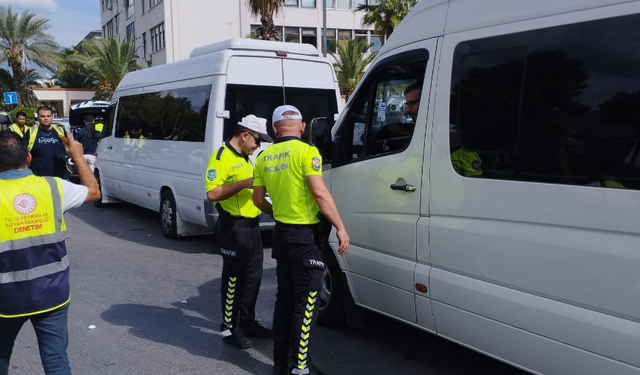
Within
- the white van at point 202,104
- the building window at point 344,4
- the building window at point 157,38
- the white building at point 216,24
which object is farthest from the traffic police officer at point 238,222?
the building window at point 344,4

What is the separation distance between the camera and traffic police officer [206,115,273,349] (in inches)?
185

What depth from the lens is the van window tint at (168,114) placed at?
27.1 feet

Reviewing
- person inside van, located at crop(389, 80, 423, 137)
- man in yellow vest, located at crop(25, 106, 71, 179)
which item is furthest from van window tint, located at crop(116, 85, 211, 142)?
person inside van, located at crop(389, 80, 423, 137)

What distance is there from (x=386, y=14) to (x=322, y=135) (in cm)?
2712

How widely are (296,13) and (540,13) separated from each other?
3521 centimetres

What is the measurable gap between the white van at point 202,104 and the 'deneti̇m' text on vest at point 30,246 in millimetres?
4673

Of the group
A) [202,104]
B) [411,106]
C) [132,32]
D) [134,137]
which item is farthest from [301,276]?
[132,32]

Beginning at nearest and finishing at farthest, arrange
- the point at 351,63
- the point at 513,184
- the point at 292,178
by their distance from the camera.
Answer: the point at 513,184
the point at 292,178
the point at 351,63

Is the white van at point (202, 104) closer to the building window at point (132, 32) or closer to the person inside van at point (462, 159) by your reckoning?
the person inside van at point (462, 159)

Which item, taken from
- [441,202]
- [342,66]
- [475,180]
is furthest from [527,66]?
[342,66]

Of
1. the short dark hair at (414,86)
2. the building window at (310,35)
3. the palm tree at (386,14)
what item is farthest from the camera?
the building window at (310,35)

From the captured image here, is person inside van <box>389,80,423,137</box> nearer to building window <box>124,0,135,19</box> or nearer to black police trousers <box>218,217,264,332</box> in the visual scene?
black police trousers <box>218,217,264,332</box>

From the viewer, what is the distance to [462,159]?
143 inches

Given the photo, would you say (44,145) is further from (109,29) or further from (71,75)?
(109,29)
